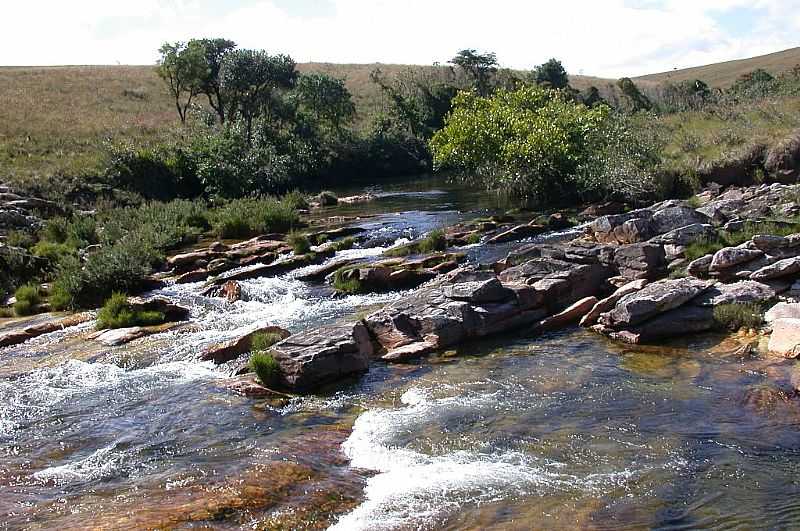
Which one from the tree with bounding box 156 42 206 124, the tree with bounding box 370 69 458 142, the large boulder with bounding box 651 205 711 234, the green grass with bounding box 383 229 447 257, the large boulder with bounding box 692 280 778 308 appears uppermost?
the tree with bounding box 156 42 206 124

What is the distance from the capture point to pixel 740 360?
12297 mm

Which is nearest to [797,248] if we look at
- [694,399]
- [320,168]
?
[694,399]

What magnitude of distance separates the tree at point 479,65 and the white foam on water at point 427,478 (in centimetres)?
7690

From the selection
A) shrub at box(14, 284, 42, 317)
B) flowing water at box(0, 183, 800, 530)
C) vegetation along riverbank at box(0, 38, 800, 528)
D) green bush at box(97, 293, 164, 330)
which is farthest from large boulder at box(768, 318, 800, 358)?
shrub at box(14, 284, 42, 317)

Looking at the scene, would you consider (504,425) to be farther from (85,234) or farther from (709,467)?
(85,234)

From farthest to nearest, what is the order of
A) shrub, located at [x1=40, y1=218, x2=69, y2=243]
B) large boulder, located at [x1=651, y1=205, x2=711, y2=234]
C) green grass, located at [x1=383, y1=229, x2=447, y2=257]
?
shrub, located at [x1=40, y1=218, x2=69, y2=243], green grass, located at [x1=383, y1=229, x2=447, y2=257], large boulder, located at [x1=651, y1=205, x2=711, y2=234]

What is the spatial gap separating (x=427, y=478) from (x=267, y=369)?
15.3 feet

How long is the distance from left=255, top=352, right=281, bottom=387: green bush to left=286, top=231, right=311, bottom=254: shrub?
1236 centimetres

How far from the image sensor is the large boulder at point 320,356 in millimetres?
12305

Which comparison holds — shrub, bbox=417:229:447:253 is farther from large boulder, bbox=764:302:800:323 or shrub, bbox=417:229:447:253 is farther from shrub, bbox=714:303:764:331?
large boulder, bbox=764:302:800:323

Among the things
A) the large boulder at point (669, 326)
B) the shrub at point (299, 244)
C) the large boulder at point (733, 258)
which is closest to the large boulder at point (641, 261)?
the large boulder at point (733, 258)

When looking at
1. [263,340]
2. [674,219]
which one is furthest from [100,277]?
[674,219]

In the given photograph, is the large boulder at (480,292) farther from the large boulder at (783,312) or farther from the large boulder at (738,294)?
the large boulder at (783,312)

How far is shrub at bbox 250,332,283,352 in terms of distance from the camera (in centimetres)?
1411
